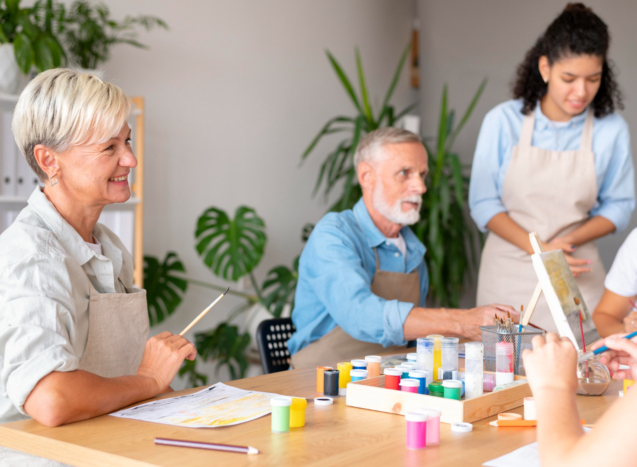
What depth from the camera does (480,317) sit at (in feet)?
6.10

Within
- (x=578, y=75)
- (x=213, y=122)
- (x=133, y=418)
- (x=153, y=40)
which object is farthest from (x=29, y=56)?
(x=578, y=75)

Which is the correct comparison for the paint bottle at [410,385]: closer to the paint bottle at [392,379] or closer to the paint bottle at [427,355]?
the paint bottle at [392,379]

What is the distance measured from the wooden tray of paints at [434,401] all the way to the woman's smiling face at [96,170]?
0.72 metres

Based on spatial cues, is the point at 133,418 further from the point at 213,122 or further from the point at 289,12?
the point at 289,12

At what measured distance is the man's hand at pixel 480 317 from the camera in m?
1.83

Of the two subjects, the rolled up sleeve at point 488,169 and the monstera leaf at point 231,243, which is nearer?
the rolled up sleeve at point 488,169

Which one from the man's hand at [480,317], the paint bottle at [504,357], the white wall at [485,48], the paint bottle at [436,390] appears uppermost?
the white wall at [485,48]

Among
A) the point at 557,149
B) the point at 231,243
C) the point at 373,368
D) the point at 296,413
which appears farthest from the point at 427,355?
the point at 231,243

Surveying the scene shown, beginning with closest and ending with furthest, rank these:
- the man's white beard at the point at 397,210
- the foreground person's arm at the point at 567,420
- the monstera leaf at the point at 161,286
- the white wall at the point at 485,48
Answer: the foreground person's arm at the point at 567,420 → the man's white beard at the point at 397,210 → the monstera leaf at the point at 161,286 → the white wall at the point at 485,48

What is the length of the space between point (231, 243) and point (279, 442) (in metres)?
2.53

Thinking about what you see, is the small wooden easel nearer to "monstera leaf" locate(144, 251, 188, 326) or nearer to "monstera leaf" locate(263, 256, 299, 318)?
"monstera leaf" locate(263, 256, 299, 318)

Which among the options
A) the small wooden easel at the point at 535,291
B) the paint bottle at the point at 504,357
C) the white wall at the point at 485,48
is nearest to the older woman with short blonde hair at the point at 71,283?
the paint bottle at the point at 504,357

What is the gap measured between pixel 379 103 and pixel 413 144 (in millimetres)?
2570

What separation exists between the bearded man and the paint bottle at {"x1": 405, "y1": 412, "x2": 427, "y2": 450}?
2.45 ft
